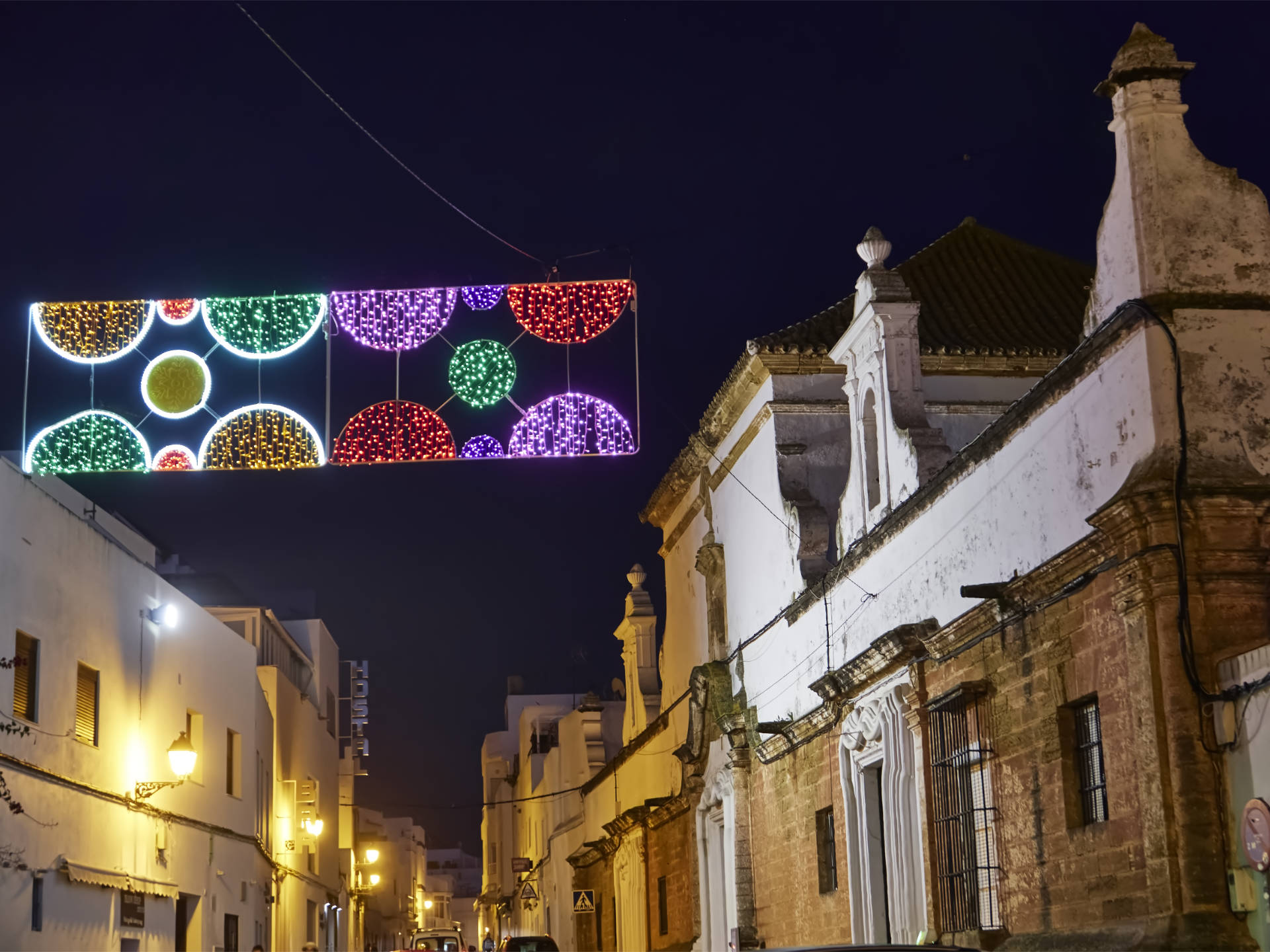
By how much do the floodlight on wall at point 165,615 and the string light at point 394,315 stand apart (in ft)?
22.9

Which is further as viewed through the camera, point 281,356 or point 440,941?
point 440,941

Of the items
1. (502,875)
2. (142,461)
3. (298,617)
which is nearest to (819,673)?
(142,461)

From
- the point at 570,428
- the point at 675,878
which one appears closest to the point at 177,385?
the point at 570,428

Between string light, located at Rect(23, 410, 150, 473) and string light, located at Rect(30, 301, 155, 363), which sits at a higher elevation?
string light, located at Rect(30, 301, 155, 363)

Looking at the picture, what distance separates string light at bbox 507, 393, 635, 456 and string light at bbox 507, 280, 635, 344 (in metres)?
0.64

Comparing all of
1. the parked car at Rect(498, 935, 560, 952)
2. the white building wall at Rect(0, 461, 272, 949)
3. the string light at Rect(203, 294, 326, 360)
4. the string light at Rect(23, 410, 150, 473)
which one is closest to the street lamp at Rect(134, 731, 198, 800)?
the white building wall at Rect(0, 461, 272, 949)

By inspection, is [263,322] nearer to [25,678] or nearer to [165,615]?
[25,678]

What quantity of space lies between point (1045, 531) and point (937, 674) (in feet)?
9.55

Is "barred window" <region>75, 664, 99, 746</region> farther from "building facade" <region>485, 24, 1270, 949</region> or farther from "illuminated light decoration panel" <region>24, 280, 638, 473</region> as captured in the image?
"building facade" <region>485, 24, 1270, 949</region>

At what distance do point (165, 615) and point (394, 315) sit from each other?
7.74 meters

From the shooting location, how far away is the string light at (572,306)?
15.1 metres

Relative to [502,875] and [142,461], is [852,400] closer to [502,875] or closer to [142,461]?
[142,461]

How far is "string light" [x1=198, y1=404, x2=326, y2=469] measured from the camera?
15070 mm

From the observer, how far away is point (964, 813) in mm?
14172
